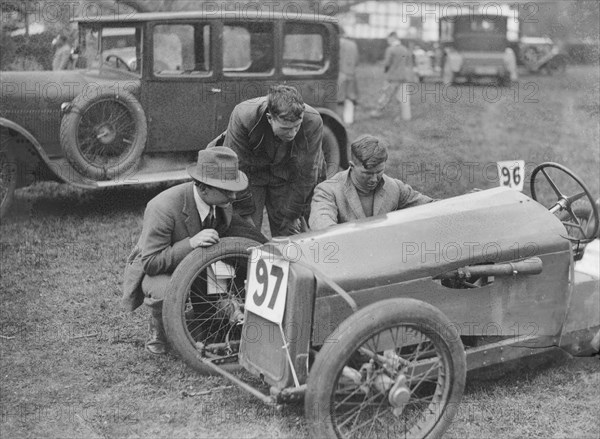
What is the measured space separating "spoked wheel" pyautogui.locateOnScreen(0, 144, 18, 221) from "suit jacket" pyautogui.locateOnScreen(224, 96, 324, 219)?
3.14 metres

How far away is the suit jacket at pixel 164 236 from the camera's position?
13.8 feet

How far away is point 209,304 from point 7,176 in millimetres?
3777

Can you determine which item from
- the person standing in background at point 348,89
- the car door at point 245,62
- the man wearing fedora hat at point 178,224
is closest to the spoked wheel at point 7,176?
the car door at point 245,62

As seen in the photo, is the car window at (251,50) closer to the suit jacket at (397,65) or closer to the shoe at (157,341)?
the shoe at (157,341)

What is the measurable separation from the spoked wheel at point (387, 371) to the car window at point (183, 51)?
16.8 feet

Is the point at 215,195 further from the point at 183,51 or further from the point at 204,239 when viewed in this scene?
the point at 183,51

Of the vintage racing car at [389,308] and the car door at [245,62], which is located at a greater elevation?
the car door at [245,62]

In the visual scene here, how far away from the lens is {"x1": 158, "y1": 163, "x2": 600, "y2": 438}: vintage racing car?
3414mm

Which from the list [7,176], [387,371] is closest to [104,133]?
[7,176]

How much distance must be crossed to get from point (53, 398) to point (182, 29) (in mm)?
4985

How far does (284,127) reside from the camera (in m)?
4.58

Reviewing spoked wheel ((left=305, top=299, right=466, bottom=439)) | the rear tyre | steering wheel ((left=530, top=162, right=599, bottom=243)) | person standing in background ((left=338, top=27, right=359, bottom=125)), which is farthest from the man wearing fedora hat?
person standing in background ((left=338, top=27, right=359, bottom=125))

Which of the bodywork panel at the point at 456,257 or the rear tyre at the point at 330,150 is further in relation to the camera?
the rear tyre at the point at 330,150

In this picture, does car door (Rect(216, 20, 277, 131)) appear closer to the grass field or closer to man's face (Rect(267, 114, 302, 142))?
the grass field
